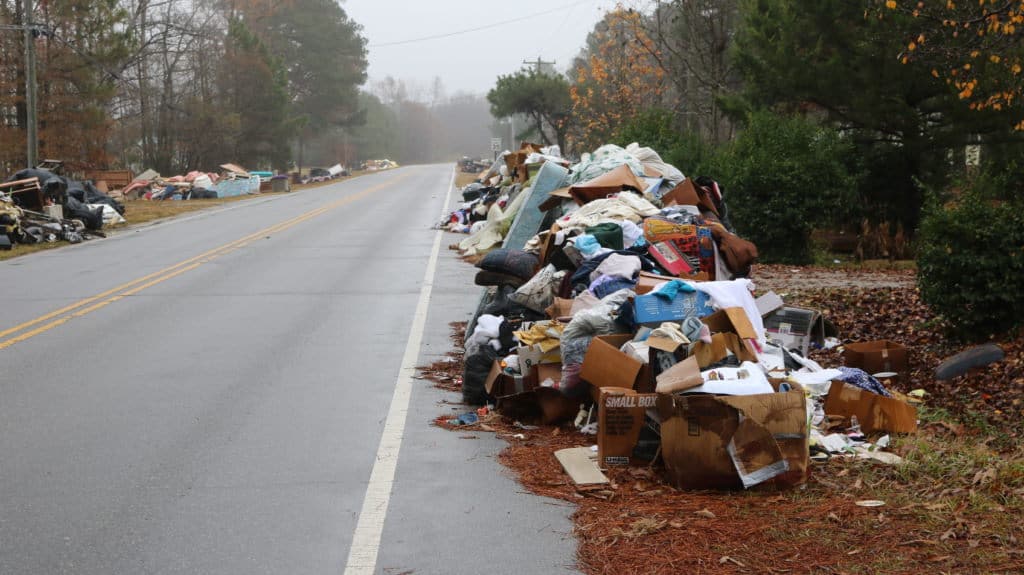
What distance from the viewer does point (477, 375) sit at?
7.97 meters

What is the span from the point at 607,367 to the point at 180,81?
66728mm

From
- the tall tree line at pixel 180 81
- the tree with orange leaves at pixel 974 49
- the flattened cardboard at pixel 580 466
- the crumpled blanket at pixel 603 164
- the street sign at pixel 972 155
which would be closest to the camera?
the flattened cardboard at pixel 580 466

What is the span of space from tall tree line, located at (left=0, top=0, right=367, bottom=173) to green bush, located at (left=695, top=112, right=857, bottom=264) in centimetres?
2274

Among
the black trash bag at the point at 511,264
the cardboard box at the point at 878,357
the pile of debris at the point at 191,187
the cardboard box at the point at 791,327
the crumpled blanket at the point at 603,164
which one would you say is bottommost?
the cardboard box at the point at 878,357

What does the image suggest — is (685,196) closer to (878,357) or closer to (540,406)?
(878,357)

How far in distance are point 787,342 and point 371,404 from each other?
4.12 metres

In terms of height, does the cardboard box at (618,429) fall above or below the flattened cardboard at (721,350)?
below

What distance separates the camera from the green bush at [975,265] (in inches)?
347

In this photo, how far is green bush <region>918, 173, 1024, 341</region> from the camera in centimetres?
882

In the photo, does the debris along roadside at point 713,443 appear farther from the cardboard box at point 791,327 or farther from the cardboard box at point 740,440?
the cardboard box at point 791,327

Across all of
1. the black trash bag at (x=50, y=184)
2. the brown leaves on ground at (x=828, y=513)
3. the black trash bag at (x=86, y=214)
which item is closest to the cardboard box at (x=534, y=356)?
the brown leaves on ground at (x=828, y=513)

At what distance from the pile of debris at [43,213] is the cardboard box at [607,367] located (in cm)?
1698

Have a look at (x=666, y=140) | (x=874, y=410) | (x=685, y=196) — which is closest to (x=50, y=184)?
(x=666, y=140)

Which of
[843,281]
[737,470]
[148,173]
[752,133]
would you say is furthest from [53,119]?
[737,470]
